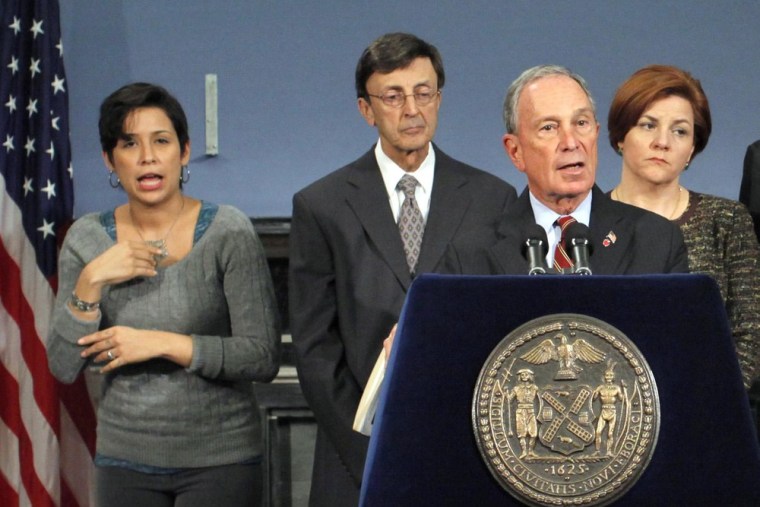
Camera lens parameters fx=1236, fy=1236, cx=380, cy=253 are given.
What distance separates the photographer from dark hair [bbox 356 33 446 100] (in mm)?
2740

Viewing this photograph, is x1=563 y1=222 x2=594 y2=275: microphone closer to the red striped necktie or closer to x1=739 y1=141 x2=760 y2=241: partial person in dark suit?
the red striped necktie

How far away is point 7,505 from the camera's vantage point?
376 cm

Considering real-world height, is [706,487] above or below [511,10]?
below

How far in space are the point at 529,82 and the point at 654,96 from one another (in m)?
0.70

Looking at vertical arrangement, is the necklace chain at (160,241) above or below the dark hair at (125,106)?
below

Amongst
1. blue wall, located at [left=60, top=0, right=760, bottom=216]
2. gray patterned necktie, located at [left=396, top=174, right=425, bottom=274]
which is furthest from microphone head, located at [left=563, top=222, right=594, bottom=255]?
blue wall, located at [left=60, top=0, right=760, bottom=216]

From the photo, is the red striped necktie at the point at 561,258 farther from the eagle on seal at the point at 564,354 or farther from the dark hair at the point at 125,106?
the dark hair at the point at 125,106

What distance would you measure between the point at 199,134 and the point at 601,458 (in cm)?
289

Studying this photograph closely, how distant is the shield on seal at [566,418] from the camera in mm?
1641

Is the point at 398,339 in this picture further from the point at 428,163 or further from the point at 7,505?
the point at 7,505

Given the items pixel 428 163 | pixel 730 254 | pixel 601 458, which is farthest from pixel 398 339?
pixel 730 254

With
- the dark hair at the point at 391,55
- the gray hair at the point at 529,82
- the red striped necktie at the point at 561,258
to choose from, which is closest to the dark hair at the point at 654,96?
the dark hair at the point at 391,55

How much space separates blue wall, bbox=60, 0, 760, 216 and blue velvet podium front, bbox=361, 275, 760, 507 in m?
2.59

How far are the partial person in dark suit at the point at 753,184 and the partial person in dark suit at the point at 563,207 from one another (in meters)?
1.08
